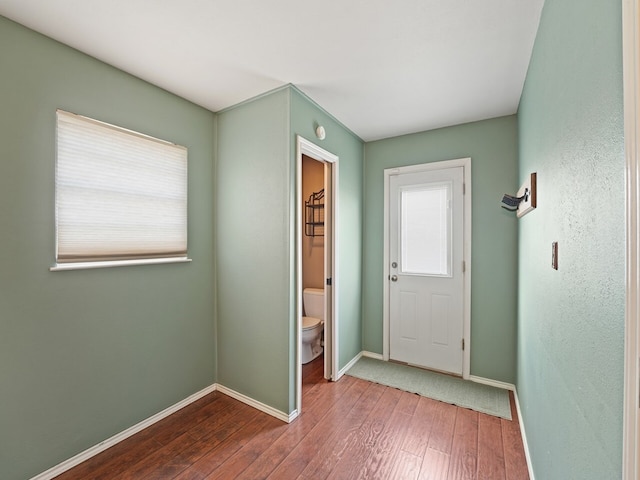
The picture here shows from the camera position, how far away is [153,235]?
216cm

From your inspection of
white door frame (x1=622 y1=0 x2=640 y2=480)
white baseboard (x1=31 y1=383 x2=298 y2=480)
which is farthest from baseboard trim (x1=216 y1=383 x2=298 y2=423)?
white door frame (x1=622 y1=0 x2=640 y2=480)

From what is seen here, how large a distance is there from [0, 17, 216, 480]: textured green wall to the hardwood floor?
0.26 m

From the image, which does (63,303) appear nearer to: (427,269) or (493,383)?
(427,269)

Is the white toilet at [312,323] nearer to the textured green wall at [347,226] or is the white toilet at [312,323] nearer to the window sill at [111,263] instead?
the textured green wall at [347,226]

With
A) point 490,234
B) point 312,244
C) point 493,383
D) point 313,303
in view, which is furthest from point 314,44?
point 493,383

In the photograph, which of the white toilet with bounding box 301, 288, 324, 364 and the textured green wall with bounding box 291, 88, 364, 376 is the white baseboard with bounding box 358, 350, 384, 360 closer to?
the textured green wall with bounding box 291, 88, 364, 376

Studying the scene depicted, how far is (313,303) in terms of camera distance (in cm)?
350

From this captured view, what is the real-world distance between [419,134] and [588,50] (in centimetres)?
235

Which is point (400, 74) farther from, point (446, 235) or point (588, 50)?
point (446, 235)

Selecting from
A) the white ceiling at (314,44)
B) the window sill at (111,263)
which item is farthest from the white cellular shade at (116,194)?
the white ceiling at (314,44)

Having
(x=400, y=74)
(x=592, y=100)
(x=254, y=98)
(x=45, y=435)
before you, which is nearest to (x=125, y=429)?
(x=45, y=435)

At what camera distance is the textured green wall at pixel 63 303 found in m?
1.53

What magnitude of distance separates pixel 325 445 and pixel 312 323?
4.24 feet

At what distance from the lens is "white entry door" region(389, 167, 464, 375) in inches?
114
